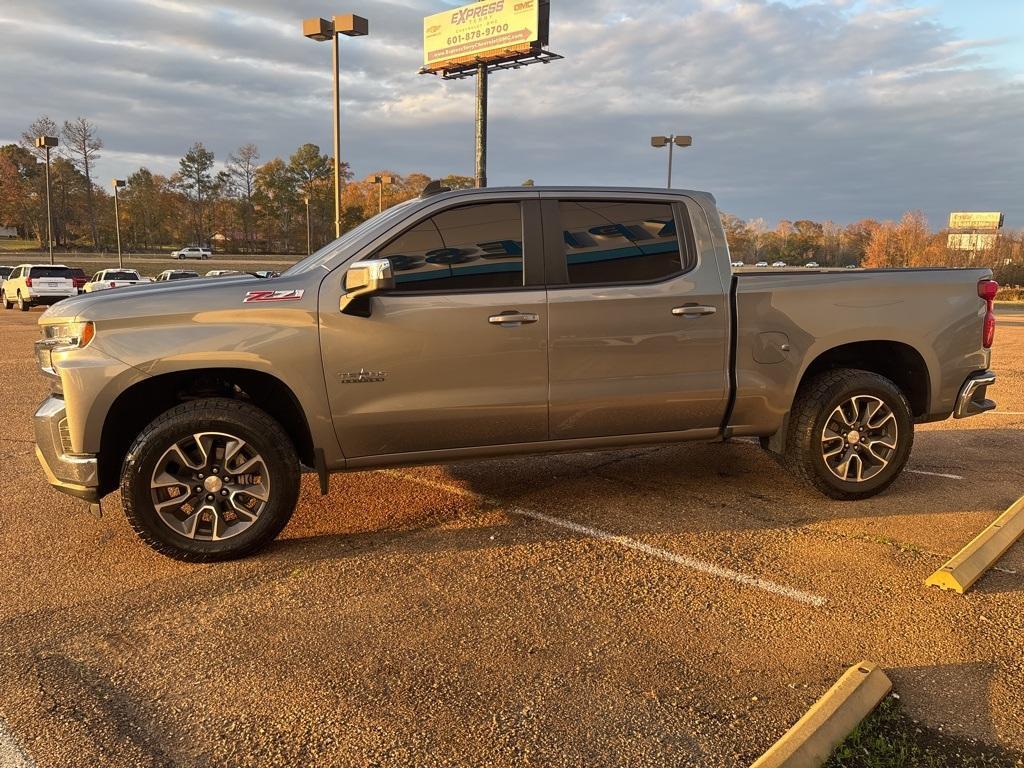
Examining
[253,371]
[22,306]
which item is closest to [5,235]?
[22,306]

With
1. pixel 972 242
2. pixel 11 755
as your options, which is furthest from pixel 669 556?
pixel 972 242

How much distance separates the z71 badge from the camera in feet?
12.4

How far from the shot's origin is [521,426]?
418cm

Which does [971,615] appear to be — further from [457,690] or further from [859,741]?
[457,690]

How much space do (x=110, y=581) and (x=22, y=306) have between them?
87.9 ft

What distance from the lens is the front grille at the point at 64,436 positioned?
369cm

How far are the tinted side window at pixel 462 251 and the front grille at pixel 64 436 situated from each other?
1770mm

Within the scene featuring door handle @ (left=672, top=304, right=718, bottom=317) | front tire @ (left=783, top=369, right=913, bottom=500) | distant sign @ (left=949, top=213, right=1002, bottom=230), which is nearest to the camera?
door handle @ (left=672, top=304, right=718, bottom=317)

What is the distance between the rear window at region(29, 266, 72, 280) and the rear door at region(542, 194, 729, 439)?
26.6 metres

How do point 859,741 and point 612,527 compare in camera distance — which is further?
point 612,527

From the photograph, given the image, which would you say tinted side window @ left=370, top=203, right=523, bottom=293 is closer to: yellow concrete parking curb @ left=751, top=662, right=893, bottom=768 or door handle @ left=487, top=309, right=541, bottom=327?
door handle @ left=487, top=309, right=541, bottom=327

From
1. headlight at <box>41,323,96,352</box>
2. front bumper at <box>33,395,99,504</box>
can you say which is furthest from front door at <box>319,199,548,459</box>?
front bumper at <box>33,395,99,504</box>

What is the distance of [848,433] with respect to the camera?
4.68 metres

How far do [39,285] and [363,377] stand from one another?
85.2 feet
